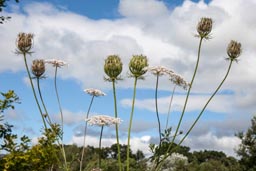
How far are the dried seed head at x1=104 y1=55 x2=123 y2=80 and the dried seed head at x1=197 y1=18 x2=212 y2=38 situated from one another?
68.9 inches

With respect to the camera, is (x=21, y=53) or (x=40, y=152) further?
(x=21, y=53)

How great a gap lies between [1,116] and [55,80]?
192cm

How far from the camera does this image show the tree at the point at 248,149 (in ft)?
127

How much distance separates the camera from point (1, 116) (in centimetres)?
821

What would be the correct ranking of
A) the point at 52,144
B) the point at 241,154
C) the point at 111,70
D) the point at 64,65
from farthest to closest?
the point at 241,154 < the point at 64,65 < the point at 52,144 < the point at 111,70

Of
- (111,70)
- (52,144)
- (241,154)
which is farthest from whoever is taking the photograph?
(241,154)

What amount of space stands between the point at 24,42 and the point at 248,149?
3247 cm

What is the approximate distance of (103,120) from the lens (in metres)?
8.34

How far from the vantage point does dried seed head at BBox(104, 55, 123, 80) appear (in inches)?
313

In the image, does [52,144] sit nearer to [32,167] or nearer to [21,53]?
[32,167]

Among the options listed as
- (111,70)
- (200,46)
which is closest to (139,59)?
(111,70)

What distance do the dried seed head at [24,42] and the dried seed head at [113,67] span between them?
1666 millimetres

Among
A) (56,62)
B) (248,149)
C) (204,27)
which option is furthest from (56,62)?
(248,149)

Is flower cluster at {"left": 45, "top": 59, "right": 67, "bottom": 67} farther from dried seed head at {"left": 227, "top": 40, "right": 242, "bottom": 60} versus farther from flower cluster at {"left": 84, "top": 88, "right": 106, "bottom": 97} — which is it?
dried seed head at {"left": 227, "top": 40, "right": 242, "bottom": 60}
